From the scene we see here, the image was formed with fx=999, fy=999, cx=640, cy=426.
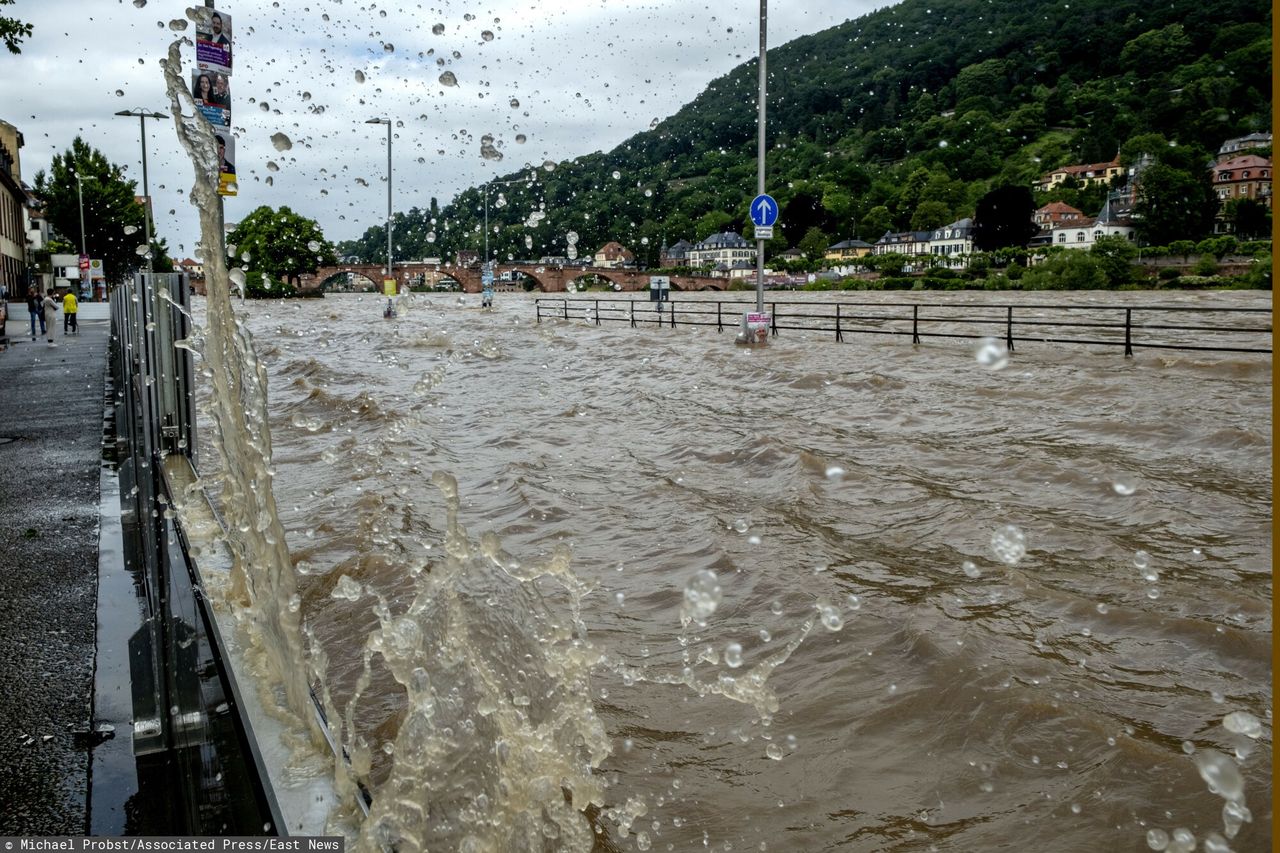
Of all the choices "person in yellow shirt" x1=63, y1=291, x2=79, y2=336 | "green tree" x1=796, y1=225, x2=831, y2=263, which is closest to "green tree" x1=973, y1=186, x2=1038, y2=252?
"green tree" x1=796, y1=225, x2=831, y2=263

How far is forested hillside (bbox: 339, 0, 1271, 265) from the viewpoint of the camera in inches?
2702

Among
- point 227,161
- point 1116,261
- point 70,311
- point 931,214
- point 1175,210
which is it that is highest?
point 931,214

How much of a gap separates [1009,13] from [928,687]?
105 m

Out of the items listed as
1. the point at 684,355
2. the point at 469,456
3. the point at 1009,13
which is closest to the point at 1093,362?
the point at 684,355

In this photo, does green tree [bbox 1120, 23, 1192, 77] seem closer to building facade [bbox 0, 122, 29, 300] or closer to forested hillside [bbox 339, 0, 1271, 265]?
forested hillside [bbox 339, 0, 1271, 265]

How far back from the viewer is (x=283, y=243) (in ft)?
348

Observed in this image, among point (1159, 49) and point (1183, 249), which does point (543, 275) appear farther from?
point (1159, 49)

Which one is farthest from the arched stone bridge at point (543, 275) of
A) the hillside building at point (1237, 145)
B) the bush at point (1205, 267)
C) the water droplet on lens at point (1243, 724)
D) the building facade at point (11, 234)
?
the water droplet on lens at point (1243, 724)

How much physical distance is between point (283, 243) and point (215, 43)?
101 metres

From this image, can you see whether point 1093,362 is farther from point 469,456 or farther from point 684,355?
point 469,456

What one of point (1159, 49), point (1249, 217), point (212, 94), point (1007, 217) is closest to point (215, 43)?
point (212, 94)

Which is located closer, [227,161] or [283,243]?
[227,161]

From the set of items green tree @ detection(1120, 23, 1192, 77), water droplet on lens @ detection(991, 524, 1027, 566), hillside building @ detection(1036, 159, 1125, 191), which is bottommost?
water droplet on lens @ detection(991, 524, 1027, 566)

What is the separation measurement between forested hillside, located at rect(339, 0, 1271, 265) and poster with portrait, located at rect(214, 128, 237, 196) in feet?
111
